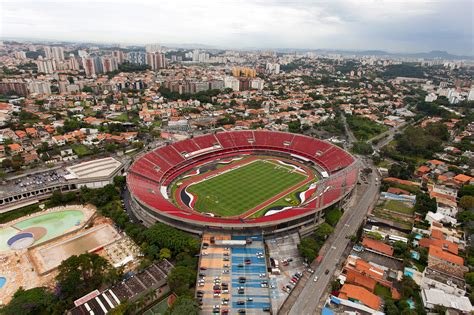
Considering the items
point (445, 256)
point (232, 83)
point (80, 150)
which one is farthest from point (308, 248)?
point (232, 83)

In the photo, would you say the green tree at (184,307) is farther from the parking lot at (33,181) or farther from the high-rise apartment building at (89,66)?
the high-rise apartment building at (89,66)

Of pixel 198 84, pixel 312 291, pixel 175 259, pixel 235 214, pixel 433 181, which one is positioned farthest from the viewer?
pixel 198 84

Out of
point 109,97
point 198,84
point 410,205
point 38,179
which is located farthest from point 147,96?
point 410,205

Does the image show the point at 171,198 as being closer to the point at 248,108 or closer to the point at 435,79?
the point at 248,108

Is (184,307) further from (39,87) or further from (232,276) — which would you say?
(39,87)

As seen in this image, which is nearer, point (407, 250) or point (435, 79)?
point (407, 250)

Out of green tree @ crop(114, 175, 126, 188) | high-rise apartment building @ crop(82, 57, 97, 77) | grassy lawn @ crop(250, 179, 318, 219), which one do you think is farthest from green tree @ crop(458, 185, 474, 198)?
high-rise apartment building @ crop(82, 57, 97, 77)

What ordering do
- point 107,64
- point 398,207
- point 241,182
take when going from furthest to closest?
point 107,64 → point 241,182 → point 398,207
